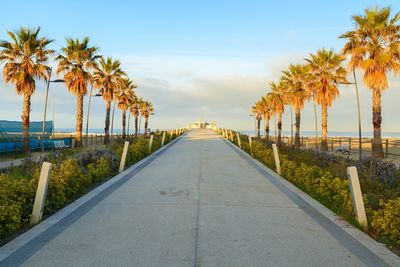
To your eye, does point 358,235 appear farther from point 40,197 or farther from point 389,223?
point 40,197

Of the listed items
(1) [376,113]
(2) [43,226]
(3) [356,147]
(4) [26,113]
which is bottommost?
(2) [43,226]

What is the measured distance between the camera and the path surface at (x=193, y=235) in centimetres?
502

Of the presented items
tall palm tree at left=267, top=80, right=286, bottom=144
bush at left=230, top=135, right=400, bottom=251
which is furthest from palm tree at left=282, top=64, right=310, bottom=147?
bush at left=230, top=135, right=400, bottom=251

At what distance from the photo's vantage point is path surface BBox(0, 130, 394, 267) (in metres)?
5.02

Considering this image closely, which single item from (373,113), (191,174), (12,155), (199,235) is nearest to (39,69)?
Result: (12,155)

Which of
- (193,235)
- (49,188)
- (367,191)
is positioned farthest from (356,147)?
(193,235)

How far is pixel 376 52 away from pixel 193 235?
27687mm

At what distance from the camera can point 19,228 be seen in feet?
21.1

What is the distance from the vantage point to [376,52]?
2920 cm

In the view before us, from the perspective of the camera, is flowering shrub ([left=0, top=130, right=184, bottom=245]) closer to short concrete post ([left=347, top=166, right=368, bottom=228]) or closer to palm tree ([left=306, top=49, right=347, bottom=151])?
short concrete post ([left=347, top=166, right=368, bottom=228])

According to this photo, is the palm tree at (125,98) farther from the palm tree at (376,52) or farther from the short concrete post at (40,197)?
the short concrete post at (40,197)

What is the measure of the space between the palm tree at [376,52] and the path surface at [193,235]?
73.3 ft

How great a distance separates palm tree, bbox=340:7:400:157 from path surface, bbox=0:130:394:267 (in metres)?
22.3

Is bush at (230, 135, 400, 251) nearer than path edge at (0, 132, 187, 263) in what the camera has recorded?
No
